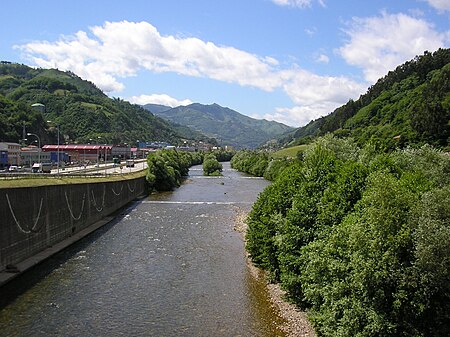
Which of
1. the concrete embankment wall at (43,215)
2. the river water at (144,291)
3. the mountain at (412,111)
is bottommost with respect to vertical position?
the river water at (144,291)

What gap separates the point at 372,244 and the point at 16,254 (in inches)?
975

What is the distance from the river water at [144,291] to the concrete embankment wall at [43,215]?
1.79m

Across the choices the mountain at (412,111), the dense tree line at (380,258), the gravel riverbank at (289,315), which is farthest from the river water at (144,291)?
the mountain at (412,111)

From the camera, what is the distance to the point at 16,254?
3061 centimetres

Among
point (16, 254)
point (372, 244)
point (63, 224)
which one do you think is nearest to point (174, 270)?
point (16, 254)

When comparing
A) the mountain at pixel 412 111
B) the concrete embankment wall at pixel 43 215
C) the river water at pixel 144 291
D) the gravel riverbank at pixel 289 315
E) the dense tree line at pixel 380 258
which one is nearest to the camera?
the dense tree line at pixel 380 258

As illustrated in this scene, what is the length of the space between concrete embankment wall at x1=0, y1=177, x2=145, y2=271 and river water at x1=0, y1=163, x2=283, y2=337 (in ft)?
5.86

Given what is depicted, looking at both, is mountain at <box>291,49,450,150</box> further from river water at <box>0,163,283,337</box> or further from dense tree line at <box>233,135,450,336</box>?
dense tree line at <box>233,135,450,336</box>

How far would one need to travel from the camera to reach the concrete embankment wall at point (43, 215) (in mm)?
29141

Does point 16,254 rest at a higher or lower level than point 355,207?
lower

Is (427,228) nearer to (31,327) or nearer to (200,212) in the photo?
(31,327)

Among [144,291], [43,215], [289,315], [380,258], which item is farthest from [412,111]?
[380,258]

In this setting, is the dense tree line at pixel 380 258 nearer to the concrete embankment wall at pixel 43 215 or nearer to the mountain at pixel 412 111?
the concrete embankment wall at pixel 43 215

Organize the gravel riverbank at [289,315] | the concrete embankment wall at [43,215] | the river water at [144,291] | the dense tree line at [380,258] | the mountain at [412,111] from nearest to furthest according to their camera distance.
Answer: the dense tree line at [380,258] < the gravel riverbank at [289,315] < the river water at [144,291] < the concrete embankment wall at [43,215] < the mountain at [412,111]
